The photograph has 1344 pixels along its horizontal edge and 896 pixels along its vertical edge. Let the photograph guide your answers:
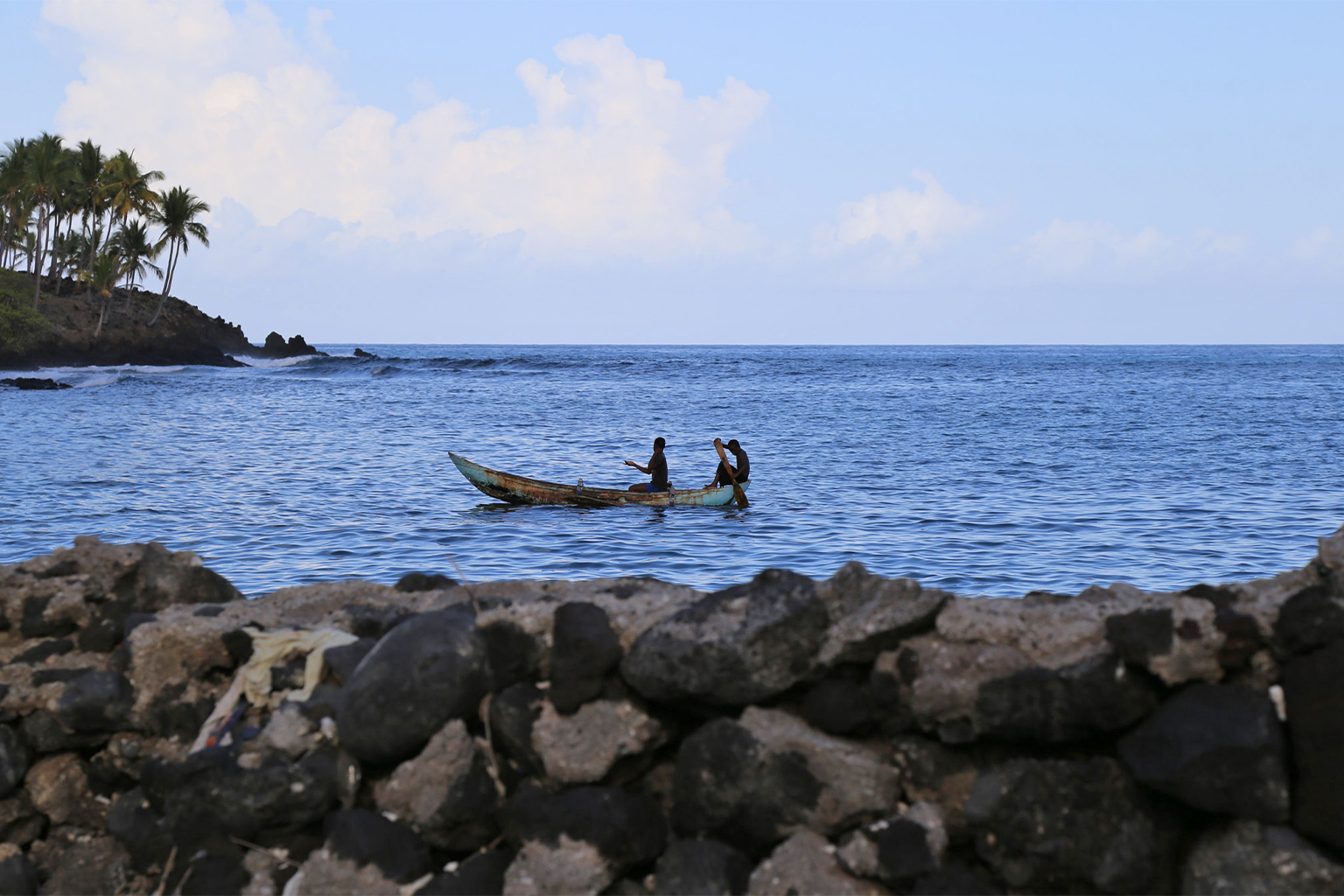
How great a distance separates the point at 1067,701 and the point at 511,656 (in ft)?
8.26

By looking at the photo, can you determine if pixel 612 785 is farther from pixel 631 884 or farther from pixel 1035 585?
pixel 1035 585

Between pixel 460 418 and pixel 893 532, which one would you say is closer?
pixel 893 532

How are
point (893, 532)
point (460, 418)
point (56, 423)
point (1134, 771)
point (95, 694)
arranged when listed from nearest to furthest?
point (1134, 771)
point (95, 694)
point (893, 532)
point (56, 423)
point (460, 418)

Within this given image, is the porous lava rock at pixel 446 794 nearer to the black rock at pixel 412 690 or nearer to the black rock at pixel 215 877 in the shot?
the black rock at pixel 412 690

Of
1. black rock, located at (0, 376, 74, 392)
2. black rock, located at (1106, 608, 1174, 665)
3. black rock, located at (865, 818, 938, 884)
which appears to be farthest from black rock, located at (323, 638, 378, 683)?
black rock, located at (0, 376, 74, 392)

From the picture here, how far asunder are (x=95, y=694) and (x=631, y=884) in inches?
116

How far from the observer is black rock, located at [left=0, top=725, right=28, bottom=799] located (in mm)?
5090

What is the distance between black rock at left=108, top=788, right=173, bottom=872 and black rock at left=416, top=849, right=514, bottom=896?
136 cm

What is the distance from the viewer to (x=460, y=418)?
1735 inches

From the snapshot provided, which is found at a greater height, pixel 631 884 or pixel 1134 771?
pixel 1134 771

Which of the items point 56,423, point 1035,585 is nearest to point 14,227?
point 56,423

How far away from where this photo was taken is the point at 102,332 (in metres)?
70.4

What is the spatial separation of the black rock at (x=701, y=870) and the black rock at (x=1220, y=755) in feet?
5.64

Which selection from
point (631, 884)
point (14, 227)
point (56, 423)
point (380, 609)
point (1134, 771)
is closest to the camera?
point (1134, 771)
